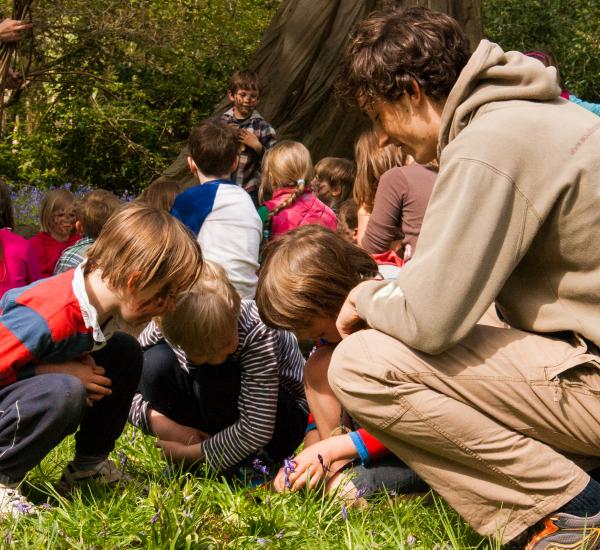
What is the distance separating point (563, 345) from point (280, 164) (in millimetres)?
4022

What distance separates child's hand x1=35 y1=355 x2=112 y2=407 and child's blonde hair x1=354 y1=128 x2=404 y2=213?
9.14 ft

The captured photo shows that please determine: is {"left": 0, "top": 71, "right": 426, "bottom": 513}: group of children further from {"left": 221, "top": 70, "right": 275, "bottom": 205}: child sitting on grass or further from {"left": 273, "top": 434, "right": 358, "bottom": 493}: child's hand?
{"left": 221, "top": 70, "right": 275, "bottom": 205}: child sitting on grass

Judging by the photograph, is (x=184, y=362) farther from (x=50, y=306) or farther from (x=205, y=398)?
(x=50, y=306)

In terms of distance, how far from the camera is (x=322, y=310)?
3.23 metres

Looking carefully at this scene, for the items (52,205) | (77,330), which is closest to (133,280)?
(77,330)

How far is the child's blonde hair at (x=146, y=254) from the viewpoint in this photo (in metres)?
3.04

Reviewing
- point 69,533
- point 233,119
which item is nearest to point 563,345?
point 69,533

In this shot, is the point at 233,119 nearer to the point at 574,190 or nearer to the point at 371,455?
the point at 371,455

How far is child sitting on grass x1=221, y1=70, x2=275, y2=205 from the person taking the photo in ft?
25.9

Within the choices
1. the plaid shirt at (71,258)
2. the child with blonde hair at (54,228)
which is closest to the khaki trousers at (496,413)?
the plaid shirt at (71,258)

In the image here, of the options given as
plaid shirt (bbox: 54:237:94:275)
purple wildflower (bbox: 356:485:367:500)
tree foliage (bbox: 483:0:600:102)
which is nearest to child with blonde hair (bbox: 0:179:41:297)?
plaid shirt (bbox: 54:237:94:275)

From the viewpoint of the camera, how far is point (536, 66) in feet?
8.88

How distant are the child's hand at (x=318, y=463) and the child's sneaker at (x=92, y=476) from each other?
0.58 metres

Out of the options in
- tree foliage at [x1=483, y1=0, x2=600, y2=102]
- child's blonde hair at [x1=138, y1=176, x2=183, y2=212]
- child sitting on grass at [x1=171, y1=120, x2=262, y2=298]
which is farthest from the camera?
tree foliage at [x1=483, y1=0, x2=600, y2=102]
